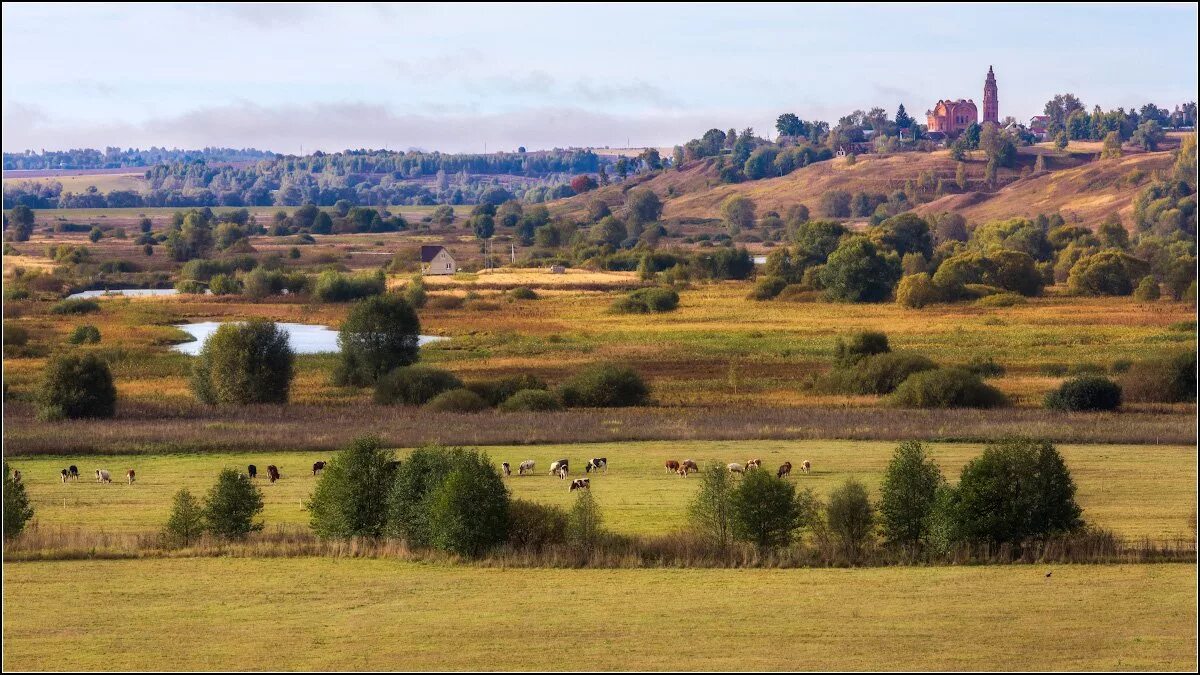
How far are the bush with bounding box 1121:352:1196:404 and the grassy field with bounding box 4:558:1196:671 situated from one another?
28.1 m

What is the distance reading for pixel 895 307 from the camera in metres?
91.0

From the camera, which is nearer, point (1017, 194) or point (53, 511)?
point (53, 511)

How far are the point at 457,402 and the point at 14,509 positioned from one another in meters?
23.5

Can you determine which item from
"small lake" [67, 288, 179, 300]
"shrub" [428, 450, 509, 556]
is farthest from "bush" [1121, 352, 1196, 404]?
"small lake" [67, 288, 179, 300]

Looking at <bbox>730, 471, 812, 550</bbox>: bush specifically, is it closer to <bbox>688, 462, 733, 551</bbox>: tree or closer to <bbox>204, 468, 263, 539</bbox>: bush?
<bbox>688, 462, 733, 551</bbox>: tree

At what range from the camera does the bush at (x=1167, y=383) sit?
54250mm

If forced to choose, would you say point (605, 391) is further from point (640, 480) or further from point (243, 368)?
point (640, 480)

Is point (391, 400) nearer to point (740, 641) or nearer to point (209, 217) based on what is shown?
point (740, 641)

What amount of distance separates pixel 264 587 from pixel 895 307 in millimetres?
68817

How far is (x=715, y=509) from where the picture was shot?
2977 cm

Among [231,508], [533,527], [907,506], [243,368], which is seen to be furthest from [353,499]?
[243,368]

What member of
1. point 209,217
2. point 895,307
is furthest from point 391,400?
point 209,217

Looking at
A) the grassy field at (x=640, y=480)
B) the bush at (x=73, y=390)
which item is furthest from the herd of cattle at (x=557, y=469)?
the bush at (x=73, y=390)

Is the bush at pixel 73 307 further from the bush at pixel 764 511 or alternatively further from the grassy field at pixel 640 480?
the bush at pixel 764 511
